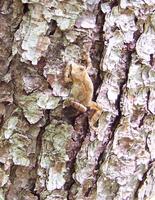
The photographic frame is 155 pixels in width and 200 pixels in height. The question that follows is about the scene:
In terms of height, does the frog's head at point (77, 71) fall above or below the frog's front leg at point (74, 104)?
above

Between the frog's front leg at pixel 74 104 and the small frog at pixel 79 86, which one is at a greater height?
the small frog at pixel 79 86

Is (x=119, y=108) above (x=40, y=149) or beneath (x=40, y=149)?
above

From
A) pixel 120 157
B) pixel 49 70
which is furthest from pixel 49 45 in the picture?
pixel 120 157

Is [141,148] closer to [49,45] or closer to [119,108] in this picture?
[119,108]

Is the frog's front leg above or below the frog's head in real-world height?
below

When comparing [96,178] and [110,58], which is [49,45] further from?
[96,178]

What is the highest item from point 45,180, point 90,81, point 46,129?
point 90,81

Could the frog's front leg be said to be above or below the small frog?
below
